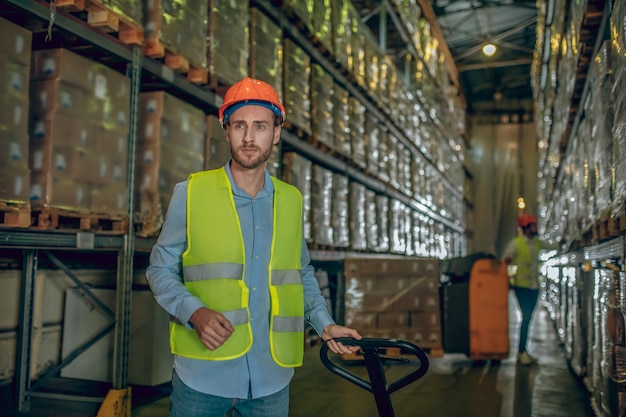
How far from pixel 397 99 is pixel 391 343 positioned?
9849mm

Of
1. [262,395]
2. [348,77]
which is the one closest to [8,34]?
[262,395]

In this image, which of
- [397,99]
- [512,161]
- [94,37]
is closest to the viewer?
[94,37]

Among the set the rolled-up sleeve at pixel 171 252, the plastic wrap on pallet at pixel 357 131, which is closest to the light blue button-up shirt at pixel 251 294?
the rolled-up sleeve at pixel 171 252

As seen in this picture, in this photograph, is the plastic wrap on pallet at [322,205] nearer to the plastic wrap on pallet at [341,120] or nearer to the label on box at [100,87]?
the plastic wrap on pallet at [341,120]

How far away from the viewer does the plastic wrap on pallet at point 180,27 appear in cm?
436

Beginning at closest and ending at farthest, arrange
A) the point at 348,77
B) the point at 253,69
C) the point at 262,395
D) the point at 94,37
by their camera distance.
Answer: the point at 262,395
the point at 94,37
the point at 253,69
the point at 348,77

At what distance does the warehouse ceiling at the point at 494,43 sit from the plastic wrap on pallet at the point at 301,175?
11.9m

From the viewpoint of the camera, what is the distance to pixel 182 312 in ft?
5.74

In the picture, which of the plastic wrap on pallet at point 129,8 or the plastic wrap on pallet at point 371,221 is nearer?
the plastic wrap on pallet at point 129,8

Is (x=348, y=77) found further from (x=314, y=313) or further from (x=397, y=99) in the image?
(x=314, y=313)

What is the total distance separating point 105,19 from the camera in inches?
150

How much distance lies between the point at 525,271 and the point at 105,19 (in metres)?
5.55

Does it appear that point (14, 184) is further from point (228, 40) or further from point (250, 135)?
point (228, 40)

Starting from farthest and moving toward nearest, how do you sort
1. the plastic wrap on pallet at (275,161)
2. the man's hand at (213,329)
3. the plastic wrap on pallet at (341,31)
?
1. the plastic wrap on pallet at (341,31)
2. the plastic wrap on pallet at (275,161)
3. the man's hand at (213,329)
